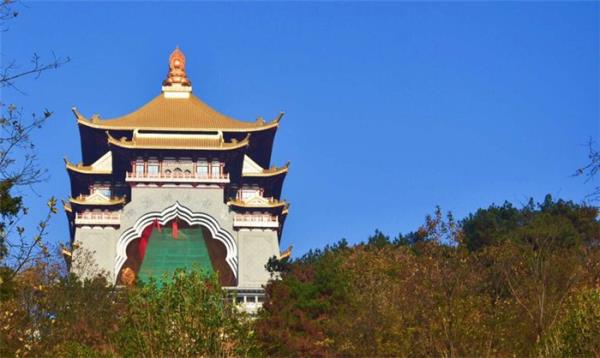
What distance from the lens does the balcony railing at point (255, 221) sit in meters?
57.4

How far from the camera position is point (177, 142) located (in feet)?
192

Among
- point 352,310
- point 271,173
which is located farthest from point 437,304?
point 271,173

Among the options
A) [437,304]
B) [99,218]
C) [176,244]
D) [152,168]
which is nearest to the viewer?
[437,304]

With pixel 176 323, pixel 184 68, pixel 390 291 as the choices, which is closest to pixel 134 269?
pixel 184 68

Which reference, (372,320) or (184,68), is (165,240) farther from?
(372,320)

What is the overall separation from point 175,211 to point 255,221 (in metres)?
3.99

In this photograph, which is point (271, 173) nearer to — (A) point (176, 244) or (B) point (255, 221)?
(B) point (255, 221)

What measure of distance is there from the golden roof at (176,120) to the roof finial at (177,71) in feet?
6.63

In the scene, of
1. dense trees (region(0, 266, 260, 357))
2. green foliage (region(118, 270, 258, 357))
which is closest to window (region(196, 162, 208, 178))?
dense trees (region(0, 266, 260, 357))

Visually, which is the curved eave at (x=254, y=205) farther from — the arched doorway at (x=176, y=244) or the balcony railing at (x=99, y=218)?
the balcony railing at (x=99, y=218)

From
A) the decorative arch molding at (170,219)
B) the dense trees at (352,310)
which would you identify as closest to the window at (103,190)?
the decorative arch molding at (170,219)

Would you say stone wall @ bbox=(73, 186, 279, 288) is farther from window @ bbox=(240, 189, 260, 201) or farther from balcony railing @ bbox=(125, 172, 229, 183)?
window @ bbox=(240, 189, 260, 201)

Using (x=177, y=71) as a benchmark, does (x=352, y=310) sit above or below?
below

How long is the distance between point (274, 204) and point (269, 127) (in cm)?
523
